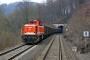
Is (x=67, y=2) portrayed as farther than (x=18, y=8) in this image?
Yes

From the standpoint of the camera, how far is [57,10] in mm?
134125

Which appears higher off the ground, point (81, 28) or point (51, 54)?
point (81, 28)

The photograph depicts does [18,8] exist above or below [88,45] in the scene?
above

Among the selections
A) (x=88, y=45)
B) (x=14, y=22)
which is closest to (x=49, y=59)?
(x=88, y=45)

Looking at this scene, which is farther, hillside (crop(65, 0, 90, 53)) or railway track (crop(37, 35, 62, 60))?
hillside (crop(65, 0, 90, 53))

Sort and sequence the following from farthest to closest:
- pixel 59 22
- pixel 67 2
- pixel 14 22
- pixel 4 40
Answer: pixel 67 2 < pixel 59 22 < pixel 14 22 < pixel 4 40

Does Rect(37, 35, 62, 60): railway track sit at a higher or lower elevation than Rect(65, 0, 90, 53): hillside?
lower

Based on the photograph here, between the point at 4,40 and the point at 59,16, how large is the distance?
108594 millimetres

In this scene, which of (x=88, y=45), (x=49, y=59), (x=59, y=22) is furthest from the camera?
(x=59, y=22)

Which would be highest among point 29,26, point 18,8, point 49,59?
point 18,8

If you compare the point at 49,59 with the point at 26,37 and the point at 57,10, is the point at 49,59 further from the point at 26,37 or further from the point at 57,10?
the point at 57,10

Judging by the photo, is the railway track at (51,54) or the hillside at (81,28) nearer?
the railway track at (51,54)

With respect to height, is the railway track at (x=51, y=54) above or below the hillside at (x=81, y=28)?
below

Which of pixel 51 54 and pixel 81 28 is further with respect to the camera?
pixel 81 28
